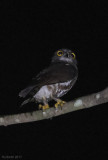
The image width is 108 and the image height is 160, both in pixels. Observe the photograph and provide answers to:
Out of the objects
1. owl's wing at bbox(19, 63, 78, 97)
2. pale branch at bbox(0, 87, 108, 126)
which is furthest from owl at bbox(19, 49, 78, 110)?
pale branch at bbox(0, 87, 108, 126)

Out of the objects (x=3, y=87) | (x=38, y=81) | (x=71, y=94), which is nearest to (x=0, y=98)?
(x=3, y=87)

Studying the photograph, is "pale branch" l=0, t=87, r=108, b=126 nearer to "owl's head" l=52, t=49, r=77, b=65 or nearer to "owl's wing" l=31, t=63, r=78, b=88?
"owl's wing" l=31, t=63, r=78, b=88

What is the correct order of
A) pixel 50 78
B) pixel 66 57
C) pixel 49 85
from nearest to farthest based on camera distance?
pixel 50 78, pixel 49 85, pixel 66 57

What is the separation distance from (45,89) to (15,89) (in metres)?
4.81

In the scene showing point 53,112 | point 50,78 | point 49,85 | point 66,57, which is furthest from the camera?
point 66,57

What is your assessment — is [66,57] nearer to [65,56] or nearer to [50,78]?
[65,56]

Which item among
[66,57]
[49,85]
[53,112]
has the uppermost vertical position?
[66,57]

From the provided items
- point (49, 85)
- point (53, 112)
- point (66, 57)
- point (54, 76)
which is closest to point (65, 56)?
point (66, 57)

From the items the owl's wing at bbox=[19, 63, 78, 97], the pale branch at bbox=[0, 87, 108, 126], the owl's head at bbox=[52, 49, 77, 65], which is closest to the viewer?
the pale branch at bbox=[0, 87, 108, 126]

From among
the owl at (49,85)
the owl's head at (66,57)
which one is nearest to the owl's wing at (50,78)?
the owl at (49,85)

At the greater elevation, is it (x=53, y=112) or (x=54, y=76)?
(x=54, y=76)

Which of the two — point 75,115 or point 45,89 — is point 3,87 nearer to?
point 75,115

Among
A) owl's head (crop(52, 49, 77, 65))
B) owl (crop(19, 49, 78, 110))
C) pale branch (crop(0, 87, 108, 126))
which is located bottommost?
pale branch (crop(0, 87, 108, 126))

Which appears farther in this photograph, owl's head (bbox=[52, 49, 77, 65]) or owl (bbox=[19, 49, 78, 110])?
owl's head (bbox=[52, 49, 77, 65])
